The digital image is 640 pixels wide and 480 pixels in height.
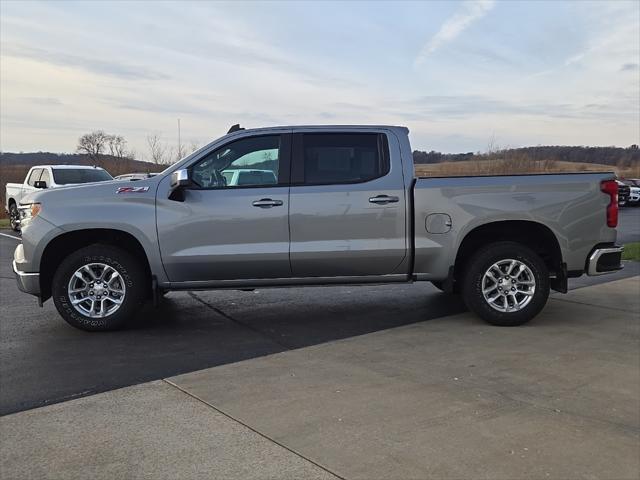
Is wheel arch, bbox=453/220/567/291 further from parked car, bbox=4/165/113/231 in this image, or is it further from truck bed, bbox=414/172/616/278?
parked car, bbox=4/165/113/231

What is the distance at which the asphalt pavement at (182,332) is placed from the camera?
466 centimetres

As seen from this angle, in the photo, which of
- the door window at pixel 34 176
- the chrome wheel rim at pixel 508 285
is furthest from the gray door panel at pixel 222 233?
the door window at pixel 34 176

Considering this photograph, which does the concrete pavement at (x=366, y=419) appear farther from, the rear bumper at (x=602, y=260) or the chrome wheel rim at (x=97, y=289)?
the chrome wheel rim at (x=97, y=289)

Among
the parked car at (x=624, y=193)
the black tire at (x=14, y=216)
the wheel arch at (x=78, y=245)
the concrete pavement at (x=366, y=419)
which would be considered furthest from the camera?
the parked car at (x=624, y=193)

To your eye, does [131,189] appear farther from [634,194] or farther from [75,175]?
[634,194]

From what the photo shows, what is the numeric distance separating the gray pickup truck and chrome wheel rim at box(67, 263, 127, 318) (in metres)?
0.01

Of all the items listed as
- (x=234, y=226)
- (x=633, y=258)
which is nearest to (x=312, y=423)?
(x=234, y=226)

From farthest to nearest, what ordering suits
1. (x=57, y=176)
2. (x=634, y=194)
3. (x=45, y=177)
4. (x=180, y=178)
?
(x=634, y=194), (x=45, y=177), (x=57, y=176), (x=180, y=178)

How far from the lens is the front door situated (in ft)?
19.4

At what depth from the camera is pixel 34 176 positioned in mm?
16922

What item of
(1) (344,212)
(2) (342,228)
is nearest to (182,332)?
(2) (342,228)

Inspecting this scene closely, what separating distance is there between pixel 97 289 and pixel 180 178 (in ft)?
4.74

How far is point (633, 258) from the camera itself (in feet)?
35.6

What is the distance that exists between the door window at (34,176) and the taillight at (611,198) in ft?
49.1
